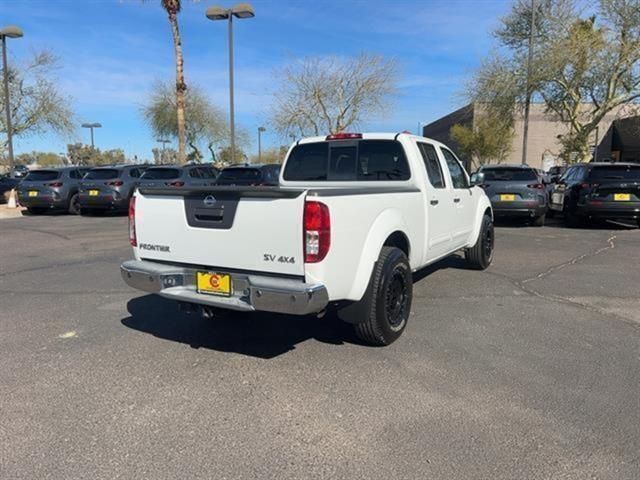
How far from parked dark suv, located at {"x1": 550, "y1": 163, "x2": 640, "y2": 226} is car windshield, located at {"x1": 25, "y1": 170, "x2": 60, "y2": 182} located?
15664mm

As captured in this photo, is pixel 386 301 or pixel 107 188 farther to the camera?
pixel 107 188

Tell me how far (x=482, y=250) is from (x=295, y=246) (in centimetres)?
474

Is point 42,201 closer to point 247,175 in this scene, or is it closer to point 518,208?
point 247,175

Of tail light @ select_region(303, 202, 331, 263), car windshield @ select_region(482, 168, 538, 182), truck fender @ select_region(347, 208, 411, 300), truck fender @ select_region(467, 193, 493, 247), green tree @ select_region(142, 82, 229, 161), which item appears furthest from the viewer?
green tree @ select_region(142, 82, 229, 161)

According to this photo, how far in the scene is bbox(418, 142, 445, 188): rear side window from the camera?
235 inches

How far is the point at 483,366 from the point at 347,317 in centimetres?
115

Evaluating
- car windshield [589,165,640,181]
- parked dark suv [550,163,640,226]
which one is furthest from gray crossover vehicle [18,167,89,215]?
car windshield [589,165,640,181]

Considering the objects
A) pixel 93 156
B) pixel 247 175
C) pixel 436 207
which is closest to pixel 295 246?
pixel 436 207

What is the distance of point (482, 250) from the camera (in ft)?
25.6

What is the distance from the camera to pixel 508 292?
22.0ft

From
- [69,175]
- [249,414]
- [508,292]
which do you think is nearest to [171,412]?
[249,414]

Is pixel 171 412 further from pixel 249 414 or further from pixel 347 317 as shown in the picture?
pixel 347 317

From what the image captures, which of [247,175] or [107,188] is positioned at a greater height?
[247,175]

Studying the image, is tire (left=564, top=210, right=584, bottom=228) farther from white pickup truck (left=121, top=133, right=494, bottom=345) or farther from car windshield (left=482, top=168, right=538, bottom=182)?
white pickup truck (left=121, top=133, right=494, bottom=345)
